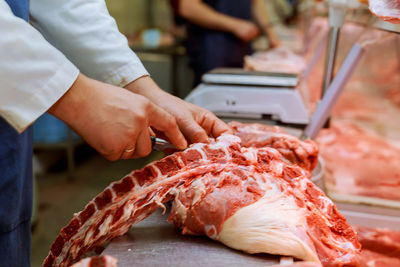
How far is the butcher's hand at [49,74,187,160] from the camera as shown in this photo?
87 centimetres

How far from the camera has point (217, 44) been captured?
137 inches

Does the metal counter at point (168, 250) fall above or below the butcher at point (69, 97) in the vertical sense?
below

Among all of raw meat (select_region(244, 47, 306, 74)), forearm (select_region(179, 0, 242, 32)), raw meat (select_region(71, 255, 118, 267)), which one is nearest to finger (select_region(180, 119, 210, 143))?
raw meat (select_region(71, 255, 118, 267))

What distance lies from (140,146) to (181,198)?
16 centimetres

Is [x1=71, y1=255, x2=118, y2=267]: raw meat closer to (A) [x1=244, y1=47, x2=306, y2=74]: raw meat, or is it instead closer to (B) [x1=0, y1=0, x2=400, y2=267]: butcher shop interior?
(B) [x1=0, y1=0, x2=400, y2=267]: butcher shop interior

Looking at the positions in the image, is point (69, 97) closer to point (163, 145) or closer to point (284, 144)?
point (163, 145)

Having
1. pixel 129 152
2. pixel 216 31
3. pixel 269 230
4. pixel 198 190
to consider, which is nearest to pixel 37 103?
pixel 129 152

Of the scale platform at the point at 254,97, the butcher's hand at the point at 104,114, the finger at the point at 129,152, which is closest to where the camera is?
the butcher's hand at the point at 104,114

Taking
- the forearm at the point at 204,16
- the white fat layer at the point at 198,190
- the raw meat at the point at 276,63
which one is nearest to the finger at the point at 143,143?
the white fat layer at the point at 198,190

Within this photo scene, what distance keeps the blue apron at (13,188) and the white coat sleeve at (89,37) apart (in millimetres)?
170

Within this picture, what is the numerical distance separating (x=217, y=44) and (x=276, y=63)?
0.76m

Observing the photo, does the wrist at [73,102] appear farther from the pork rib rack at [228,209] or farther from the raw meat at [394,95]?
the raw meat at [394,95]

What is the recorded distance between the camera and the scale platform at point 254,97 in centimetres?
194

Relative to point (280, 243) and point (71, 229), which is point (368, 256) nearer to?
point (280, 243)
